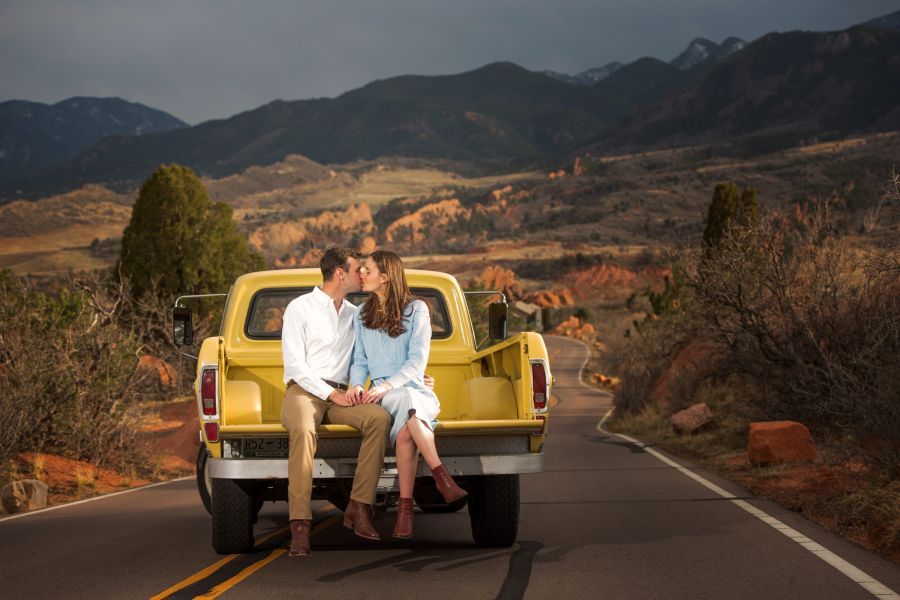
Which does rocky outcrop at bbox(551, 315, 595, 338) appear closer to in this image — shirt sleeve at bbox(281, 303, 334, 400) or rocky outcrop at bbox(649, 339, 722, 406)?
rocky outcrop at bbox(649, 339, 722, 406)

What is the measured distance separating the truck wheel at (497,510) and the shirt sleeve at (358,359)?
3.90ft

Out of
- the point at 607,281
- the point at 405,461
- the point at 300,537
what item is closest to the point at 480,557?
the point at 405,461

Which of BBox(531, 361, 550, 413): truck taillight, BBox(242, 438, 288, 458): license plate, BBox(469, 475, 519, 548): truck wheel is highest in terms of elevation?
BBox(531, 361, 550, 413): truck taillight

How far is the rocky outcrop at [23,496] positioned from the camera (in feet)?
44.7

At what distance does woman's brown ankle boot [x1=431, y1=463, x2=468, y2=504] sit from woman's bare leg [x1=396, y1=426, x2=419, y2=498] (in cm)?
16

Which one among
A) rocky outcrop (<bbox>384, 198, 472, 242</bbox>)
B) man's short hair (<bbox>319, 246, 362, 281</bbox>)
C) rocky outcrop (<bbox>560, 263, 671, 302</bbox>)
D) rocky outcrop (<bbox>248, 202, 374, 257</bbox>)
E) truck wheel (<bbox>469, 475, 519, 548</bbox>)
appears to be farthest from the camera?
rocky outcrop (<bbox>384, 198, 472, 242</bbox>)

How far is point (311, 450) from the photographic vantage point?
26.8 feet

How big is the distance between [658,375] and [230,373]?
89.9ft

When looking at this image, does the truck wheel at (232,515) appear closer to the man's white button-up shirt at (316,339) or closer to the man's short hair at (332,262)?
the man's white button-up shirt at (316,339)

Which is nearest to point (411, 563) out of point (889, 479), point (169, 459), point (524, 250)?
point (889, 479)

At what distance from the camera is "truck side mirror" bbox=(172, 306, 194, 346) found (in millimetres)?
9953

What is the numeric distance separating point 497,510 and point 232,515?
1.91 m

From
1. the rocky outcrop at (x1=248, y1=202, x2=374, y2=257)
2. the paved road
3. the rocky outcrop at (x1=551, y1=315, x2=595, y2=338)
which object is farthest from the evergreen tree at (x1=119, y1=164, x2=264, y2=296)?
the rocky outcrop at (x1=248, y1=202, x2=374, y2=257)

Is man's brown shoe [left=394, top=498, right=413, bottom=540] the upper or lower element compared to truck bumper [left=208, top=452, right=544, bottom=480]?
lower
